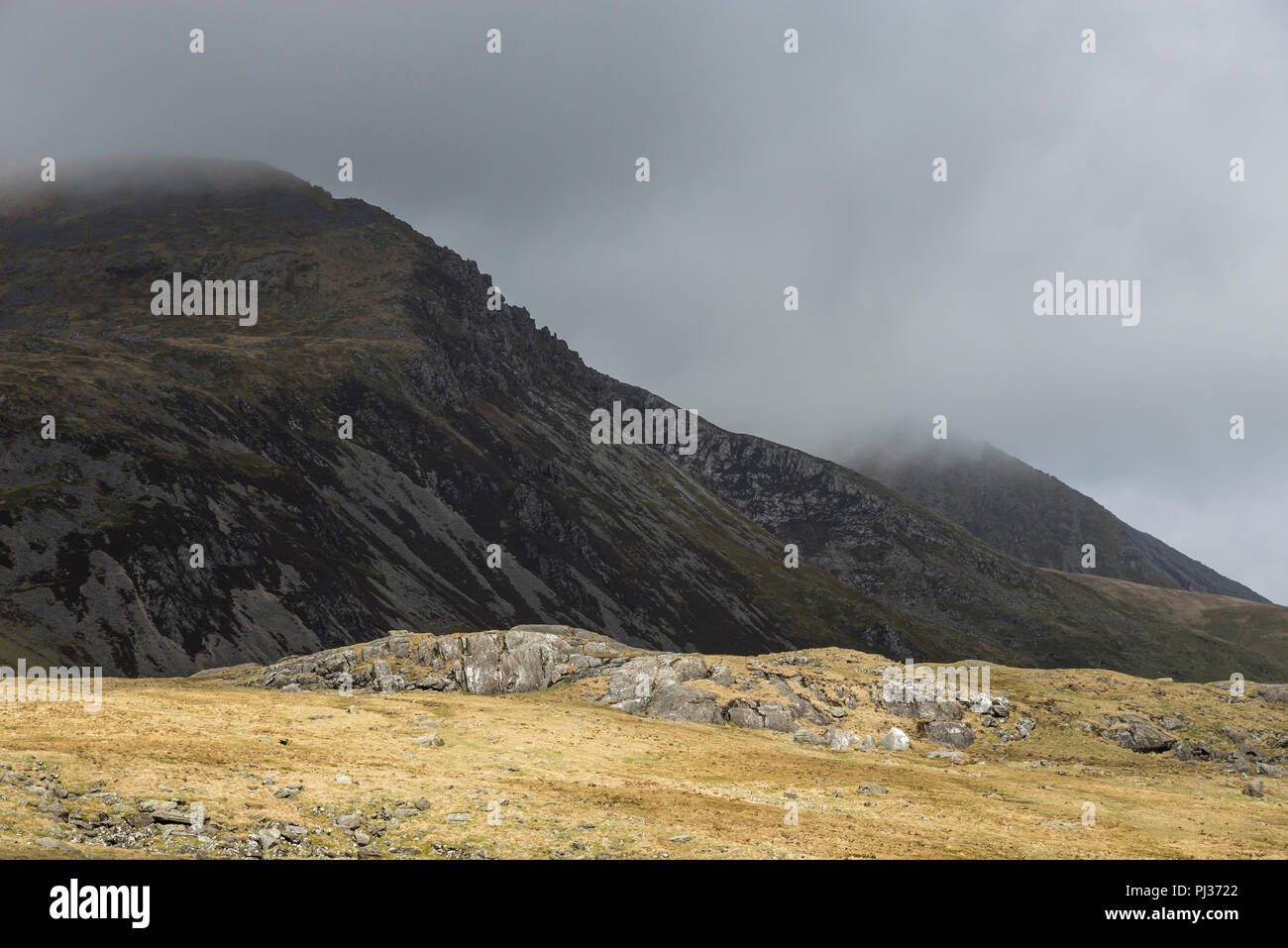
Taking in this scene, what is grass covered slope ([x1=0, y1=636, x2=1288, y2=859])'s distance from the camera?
38688 mm

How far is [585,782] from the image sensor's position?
54094 mm

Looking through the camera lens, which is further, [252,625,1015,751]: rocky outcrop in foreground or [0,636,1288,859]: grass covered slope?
[252,625,1015,751]: rocky outcrop in foreground

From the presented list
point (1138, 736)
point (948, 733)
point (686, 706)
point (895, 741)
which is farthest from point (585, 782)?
point (1138, 736)

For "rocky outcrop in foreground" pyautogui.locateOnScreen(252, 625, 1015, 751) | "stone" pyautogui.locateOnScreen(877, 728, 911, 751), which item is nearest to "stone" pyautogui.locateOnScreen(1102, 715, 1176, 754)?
"rocky outcrop in foreground" pyautogui.locateOnScreen(252, 625, 1015, 751)

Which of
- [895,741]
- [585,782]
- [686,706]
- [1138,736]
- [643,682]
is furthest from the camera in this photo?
[643,682]

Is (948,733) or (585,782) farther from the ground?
(585,782)

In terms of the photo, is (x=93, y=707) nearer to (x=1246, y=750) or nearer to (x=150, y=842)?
(x=150, y=842)

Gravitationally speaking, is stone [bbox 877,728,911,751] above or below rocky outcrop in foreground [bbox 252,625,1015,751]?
below

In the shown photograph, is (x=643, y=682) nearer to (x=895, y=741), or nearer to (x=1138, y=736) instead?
(x=895, y=741)

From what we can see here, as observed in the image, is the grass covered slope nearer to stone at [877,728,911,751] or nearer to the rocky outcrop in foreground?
stone at [877,728,911,751]

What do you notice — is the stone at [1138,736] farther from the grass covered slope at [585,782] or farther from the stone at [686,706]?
the stone at [686,706]
